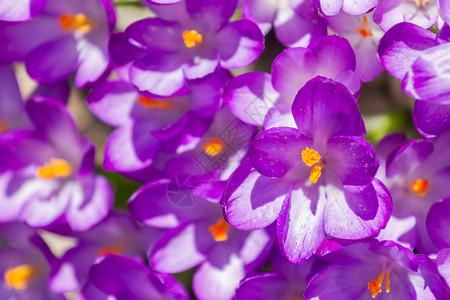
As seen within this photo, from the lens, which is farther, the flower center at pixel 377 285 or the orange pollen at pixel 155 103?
the orange pollen at pixel 155 103

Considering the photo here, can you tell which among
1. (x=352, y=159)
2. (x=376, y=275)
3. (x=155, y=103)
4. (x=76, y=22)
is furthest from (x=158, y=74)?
(x=376, y=275)

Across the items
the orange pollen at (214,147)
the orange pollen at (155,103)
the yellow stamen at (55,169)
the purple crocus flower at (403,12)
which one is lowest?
the yellow stamen at (55,169)

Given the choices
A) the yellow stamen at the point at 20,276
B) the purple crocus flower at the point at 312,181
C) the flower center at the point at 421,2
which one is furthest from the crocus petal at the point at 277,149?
the yellow stamen at the point at 20,276

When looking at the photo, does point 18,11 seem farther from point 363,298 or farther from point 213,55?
point 363,298

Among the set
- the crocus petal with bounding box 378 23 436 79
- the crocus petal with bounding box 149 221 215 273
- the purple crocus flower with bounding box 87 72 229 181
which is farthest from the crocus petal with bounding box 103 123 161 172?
the crocus petal with bounding box 378 23 436 79

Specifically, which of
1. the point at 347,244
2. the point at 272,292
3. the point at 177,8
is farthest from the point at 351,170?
the point at 177,8

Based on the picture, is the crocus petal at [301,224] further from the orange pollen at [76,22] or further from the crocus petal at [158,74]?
the orange pollen at [76,22]

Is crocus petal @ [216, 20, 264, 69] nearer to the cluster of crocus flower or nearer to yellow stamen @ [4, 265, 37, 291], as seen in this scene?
the cluster of crocus flower
